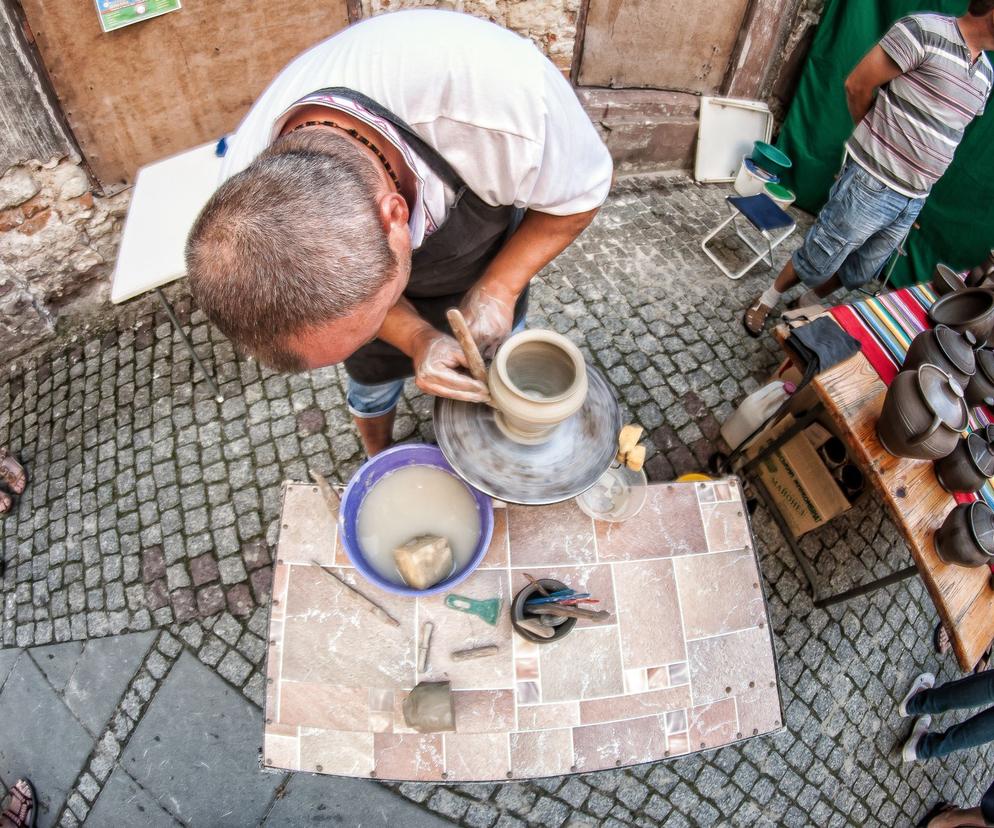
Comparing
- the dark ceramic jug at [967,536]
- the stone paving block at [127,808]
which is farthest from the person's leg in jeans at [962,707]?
the stone paving block at [127,808]

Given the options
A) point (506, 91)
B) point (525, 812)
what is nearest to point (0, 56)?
point (506, 91)

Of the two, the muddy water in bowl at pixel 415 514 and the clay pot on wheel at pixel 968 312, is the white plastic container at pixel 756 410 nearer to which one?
the clay pot on wheel at pixel 968 312

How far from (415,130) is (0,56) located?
9.96 feet

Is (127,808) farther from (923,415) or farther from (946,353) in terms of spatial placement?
(946,353)

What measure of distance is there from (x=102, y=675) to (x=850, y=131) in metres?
6.42

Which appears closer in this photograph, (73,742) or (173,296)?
(73,742)

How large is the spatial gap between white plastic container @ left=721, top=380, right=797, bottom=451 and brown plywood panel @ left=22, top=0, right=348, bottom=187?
11.8 ft

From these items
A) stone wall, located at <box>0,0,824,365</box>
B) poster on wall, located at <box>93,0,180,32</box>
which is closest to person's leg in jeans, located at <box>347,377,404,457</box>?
stone wall, located at <box>0,0,824,365</box>

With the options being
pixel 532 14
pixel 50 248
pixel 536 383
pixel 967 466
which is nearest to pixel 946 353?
pixel 967 466

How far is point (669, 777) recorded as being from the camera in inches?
110

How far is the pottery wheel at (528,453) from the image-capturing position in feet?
5.78

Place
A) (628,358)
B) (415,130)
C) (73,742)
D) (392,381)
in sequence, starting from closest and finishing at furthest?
(415,130) < (392,381) < (73,742) < (628,358)

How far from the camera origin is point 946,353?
2.63 metres

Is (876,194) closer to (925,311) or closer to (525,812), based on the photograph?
(925,311)
